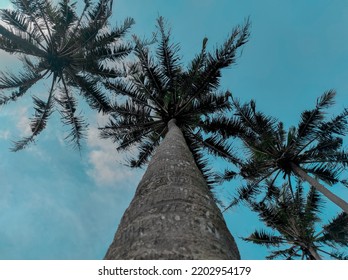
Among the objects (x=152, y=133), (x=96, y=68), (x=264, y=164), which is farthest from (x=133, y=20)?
(x=264, y=164)

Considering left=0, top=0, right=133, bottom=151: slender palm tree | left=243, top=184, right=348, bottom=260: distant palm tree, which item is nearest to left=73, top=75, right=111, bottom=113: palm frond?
left=0, top=0, right=133, bottom=151: slender palm tree

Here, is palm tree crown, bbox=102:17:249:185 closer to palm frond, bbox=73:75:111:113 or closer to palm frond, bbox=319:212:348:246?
palm frond, bbox=73:75:111:113

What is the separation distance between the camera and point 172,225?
2102mm

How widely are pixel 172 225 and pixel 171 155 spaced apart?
65.8 inches

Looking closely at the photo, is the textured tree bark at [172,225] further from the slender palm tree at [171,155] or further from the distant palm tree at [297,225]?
the distant palm tree at [297,225]

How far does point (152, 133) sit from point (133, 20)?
3.99 metres

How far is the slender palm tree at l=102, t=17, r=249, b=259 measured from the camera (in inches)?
77.9

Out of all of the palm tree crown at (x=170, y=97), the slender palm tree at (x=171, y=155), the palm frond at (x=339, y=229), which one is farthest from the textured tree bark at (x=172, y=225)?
the palm frond at (x=339, y=229)

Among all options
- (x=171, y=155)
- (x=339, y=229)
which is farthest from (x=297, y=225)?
(x=171, y=155)

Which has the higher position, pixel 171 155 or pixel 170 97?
pixel 170 97

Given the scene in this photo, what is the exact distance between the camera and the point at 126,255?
188cm

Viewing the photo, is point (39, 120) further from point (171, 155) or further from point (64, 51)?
point (171, 155)

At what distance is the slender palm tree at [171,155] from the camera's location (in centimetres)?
198
